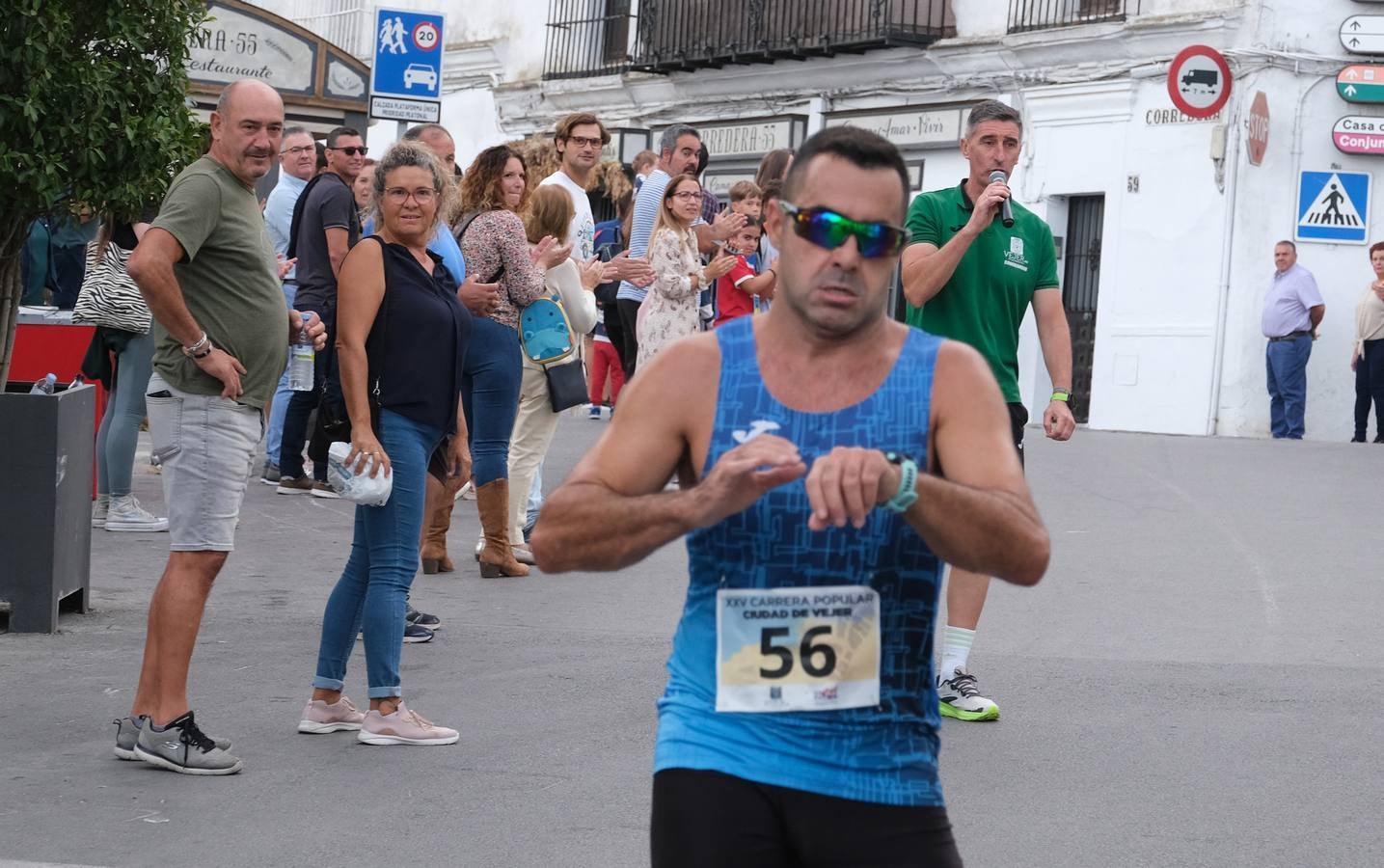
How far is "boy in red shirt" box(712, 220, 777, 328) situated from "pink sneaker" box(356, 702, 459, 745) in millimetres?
6386

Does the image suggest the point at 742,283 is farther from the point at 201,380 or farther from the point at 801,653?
the point at 801,653

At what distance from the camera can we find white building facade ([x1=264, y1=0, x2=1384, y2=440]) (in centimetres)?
2234

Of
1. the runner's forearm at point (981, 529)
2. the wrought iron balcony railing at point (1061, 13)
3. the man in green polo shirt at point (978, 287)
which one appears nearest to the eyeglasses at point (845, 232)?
the runner's forearm at point (981, 529)

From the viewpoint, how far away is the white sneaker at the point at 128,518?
10.7 m

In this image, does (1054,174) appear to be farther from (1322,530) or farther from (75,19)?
Answer: (75,19)

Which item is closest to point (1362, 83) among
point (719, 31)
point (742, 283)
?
point (719, 31)

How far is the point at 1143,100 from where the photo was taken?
23.5 m

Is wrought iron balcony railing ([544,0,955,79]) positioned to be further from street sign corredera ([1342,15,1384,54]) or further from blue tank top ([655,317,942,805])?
blue tank top ([655,317,942,805])

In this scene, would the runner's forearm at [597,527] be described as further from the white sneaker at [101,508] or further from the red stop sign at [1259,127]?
the red stop sign at [1259,127]

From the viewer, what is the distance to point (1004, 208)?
22.0 ft

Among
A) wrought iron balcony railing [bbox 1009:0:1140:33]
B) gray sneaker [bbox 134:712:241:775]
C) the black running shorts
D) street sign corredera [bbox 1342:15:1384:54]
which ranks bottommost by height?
gray sneaker [bbox 134:712:241:775]

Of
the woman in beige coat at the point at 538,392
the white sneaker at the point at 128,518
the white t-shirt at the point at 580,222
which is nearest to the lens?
the woman in beige coat at the point at 538,392

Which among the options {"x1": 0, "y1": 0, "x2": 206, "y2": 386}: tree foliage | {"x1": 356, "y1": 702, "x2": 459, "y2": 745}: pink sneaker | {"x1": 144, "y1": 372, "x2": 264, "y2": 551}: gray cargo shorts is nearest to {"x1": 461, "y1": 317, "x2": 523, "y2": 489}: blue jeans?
{"x1": 0, "y1": 0, "x2": 206, "y2": 386}: tree foliage

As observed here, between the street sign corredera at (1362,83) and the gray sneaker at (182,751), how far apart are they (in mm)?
Result: 18849
